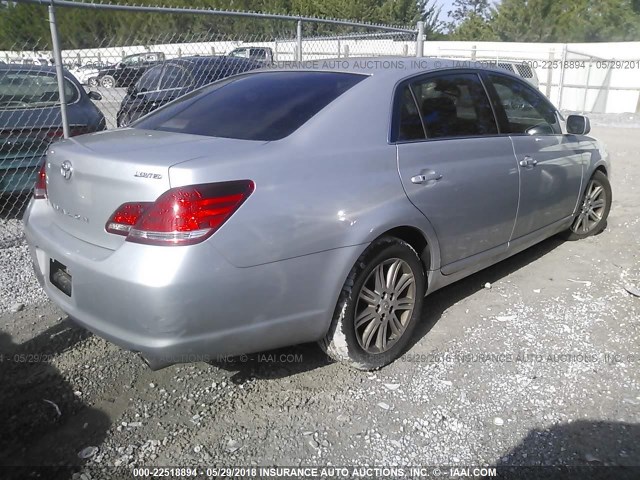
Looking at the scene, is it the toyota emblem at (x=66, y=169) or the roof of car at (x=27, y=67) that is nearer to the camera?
the toyota emblem at (x=66, y=169)

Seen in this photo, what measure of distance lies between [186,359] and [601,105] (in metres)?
21.1

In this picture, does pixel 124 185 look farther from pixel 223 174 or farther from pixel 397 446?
pixel 397 446

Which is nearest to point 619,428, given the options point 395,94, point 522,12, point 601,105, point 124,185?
point 395,94

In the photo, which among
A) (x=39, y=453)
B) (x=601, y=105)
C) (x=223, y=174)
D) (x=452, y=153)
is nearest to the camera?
(x=223, y=174)

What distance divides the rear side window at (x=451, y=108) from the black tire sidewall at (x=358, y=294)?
673 mm

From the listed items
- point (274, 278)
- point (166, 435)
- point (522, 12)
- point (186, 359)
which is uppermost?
point (522, 12)

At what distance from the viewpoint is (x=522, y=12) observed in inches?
1513

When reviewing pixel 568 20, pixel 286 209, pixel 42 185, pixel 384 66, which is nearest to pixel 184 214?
pixel 286 209

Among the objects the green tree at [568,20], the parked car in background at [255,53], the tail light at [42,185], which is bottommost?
the tail light at [42,185]

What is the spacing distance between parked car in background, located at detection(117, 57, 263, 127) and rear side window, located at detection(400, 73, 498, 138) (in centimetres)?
511

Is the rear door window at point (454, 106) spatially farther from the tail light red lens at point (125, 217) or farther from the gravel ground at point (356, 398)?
the tail light red lens at point (125, 217)

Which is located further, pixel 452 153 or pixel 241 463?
pixel 452 153

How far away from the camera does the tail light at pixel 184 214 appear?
2.22m

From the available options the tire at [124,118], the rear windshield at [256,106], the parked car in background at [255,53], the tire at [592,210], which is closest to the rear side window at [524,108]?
the tire at [592,210]
